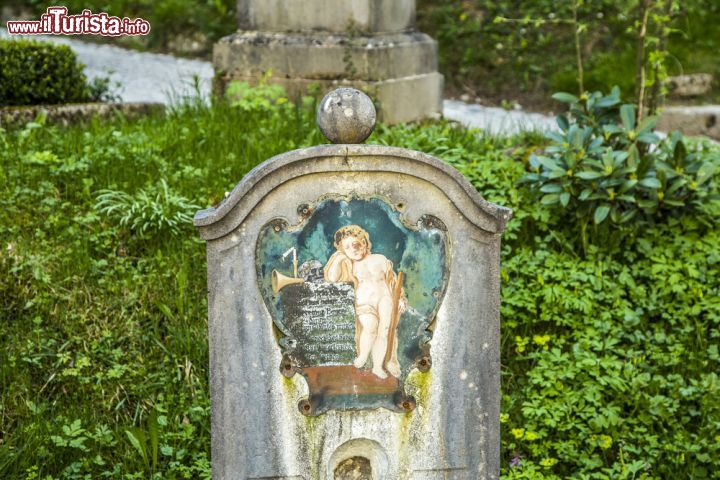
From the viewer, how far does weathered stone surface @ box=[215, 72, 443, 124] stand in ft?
21.1

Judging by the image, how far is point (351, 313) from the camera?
2.99 metres

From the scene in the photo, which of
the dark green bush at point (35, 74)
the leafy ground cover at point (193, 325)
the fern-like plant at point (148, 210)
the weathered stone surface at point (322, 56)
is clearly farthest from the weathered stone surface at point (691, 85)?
the fern-like plant at point (148, 210)

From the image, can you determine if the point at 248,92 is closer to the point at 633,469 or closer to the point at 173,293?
the point at 173,293

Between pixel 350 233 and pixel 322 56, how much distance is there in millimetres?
3768

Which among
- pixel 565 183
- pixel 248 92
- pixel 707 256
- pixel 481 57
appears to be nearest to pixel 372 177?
pixel 565 183

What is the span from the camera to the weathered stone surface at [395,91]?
21.1 ft

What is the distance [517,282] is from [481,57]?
544 cm

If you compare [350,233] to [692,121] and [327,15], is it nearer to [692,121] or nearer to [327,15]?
[327,15]

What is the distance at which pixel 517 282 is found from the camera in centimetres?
456

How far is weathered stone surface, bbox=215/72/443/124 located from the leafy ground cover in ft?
4.17

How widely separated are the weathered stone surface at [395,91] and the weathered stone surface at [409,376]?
3.44 meters

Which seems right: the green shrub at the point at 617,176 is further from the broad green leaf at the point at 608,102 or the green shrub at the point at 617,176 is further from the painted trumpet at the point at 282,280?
the painted trumpet at the point at 282,280

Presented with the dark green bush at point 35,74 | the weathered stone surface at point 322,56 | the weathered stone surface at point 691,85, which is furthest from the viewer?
the weathered stone surface at point 691,85

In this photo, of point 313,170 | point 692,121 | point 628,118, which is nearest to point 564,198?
point 628,118
